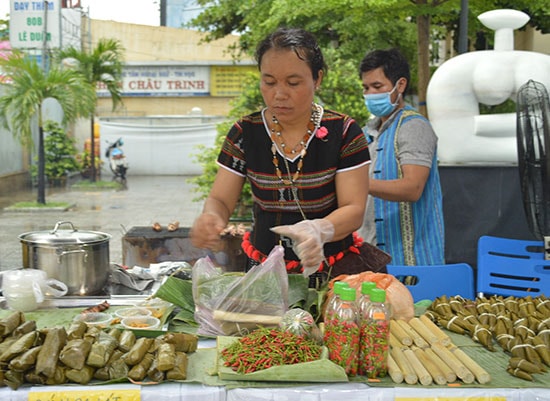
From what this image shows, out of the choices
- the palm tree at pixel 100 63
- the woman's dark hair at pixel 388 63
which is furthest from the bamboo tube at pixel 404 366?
the palm tree at pixel 100 63

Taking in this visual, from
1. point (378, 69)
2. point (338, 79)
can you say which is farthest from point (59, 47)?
point (378, 69)

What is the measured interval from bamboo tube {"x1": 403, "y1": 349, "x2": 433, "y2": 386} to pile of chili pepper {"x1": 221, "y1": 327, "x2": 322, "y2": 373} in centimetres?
25

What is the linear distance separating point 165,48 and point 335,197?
22520mm

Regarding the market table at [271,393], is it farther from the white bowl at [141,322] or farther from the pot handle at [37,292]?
the pot handle at [37,292]

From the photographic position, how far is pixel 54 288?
212cm

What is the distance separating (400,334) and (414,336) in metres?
0.04

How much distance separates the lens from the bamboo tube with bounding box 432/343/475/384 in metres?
1.55

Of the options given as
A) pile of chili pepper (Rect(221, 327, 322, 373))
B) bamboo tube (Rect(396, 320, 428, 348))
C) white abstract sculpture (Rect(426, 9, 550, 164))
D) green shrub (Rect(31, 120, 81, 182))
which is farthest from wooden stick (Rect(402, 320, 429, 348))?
green shrub (Rect(31, 120, 81, 182))

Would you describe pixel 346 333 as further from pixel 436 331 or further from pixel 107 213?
pixel 107 213

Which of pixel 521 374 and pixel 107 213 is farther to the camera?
pixel 107 213

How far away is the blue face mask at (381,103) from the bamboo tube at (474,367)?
1.60m

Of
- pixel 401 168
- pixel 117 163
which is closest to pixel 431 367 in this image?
pixel 401 168

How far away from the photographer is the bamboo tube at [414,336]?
1.73 meters

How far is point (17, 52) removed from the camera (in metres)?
10.9
